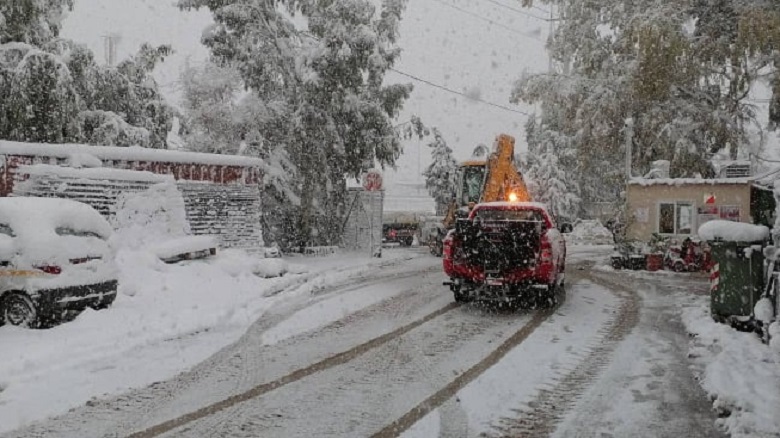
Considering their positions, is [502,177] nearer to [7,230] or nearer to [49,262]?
[49,262]

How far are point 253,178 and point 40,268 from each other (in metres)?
9.80

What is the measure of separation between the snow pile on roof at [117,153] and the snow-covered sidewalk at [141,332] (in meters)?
2.94

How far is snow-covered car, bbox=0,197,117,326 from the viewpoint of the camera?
30.3 feet

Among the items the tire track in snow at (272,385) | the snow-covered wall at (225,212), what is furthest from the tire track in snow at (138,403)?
the snow-covered wall at (225,212)

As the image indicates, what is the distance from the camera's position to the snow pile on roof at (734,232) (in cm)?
1017

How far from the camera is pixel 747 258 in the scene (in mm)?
10062

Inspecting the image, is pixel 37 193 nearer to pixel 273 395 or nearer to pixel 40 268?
pixel 40 268

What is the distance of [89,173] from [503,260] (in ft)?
28.8

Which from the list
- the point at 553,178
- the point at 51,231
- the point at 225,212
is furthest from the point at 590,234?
the point at 51,231

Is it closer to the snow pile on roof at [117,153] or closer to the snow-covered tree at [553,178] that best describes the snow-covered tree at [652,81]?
the snow pile on roof at [117,153]

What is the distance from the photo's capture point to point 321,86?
23156 mm

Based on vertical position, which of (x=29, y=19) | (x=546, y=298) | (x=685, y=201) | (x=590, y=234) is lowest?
(x=546, y=298)

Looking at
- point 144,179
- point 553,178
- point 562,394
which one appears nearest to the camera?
point 562,394

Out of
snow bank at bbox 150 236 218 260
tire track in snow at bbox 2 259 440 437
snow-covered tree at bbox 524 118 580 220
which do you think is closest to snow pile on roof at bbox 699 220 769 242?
tire track in snow at bbox 2 259 440 437
